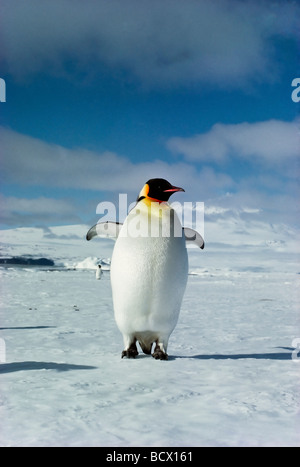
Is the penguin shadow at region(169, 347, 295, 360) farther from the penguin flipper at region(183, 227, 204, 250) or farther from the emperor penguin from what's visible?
the penguin flipper at region(183, 227, 204, 250)

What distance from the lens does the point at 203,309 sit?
813 cm

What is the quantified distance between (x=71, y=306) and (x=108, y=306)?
68 centimetres

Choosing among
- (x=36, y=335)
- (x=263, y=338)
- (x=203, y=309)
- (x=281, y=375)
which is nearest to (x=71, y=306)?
(x=203, y=309)

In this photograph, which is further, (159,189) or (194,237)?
(194,237)

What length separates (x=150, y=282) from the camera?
11.5 ft

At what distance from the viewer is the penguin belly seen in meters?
3.51

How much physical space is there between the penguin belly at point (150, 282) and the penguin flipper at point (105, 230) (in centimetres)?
40

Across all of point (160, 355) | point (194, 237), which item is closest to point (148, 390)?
point (160, 355)

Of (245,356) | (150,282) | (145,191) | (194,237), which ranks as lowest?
(245,356)

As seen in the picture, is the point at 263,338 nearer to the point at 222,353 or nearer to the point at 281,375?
the point at 222,353

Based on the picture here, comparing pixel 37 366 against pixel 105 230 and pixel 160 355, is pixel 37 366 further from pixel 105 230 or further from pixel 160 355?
pixel 105 230

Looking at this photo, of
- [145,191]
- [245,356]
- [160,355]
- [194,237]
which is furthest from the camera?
[194,237]

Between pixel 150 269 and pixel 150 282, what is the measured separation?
0.10m

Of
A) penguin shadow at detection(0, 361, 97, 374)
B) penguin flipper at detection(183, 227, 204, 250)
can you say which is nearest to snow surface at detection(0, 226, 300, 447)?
penguin shadow at detection(0, 361, 97, 374)
